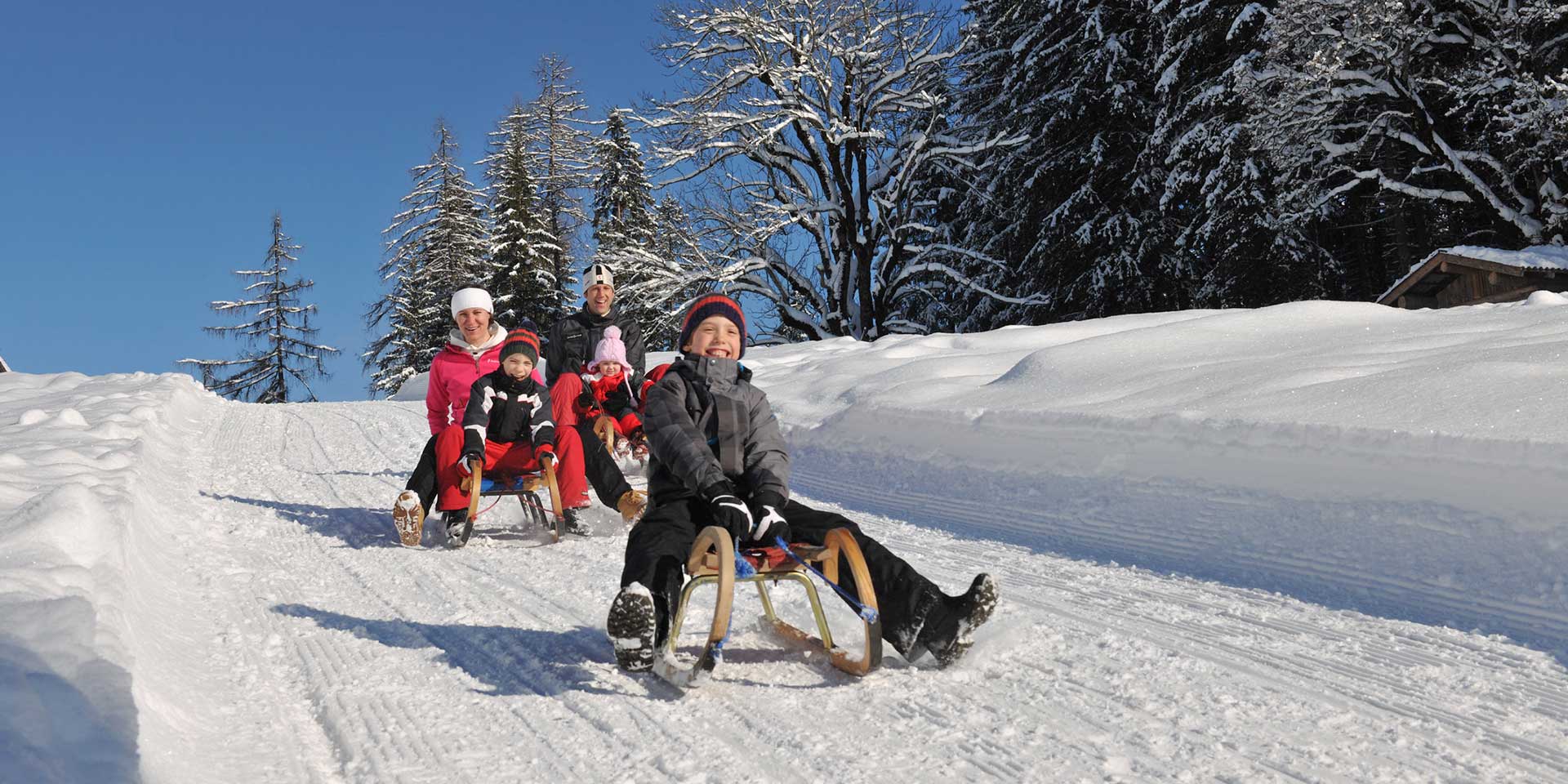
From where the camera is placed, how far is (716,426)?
11.7 feet

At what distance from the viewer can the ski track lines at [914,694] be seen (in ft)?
8.00

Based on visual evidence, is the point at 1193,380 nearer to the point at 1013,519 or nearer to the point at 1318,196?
the point at 1013,519

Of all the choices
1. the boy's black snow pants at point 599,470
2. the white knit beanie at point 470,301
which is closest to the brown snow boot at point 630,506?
the boy's black snow pants at point 599,470

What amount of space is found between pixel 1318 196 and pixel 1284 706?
18.7 metres

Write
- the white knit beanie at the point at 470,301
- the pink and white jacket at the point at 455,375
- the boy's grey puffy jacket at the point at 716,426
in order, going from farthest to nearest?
the white knit beanie at the point at 470,301
the pink and white jacket at the point at 455,375
the boy's grey puffy jacket at the point at 716,426

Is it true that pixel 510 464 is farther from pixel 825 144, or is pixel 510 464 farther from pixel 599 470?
pixel 825 144

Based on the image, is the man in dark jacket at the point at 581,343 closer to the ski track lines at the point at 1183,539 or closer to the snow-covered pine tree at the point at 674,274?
the ski track lines at the point at 1183,539

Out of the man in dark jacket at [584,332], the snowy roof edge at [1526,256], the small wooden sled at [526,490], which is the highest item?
the snowy roof edge at [1526,256]

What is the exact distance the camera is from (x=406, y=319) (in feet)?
126

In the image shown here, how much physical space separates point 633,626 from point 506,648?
0.82 m

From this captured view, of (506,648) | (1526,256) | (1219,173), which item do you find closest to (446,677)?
(506,648)

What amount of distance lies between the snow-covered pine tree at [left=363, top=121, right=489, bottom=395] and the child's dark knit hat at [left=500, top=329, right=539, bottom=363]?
2951cm

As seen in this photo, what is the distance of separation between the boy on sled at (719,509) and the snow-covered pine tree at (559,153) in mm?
34874

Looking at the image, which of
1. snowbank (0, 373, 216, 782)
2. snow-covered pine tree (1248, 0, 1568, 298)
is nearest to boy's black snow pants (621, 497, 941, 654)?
snowbank (0, 373, 216, 782)
